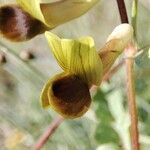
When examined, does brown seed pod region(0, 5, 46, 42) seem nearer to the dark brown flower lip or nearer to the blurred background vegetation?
the dark brown flower lip

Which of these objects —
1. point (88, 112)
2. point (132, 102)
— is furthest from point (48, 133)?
point (132, 102)

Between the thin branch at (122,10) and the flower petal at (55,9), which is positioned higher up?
the flower petal at (55,9)

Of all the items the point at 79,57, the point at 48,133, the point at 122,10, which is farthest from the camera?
the point at 48,133

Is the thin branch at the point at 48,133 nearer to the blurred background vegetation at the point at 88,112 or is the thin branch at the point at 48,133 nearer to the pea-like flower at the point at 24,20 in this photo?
the blurred background vegetation at the point at 88,112

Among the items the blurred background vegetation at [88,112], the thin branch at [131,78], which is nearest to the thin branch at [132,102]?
the thin branch at [131,78]

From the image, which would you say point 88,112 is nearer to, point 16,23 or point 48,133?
point 48,133
